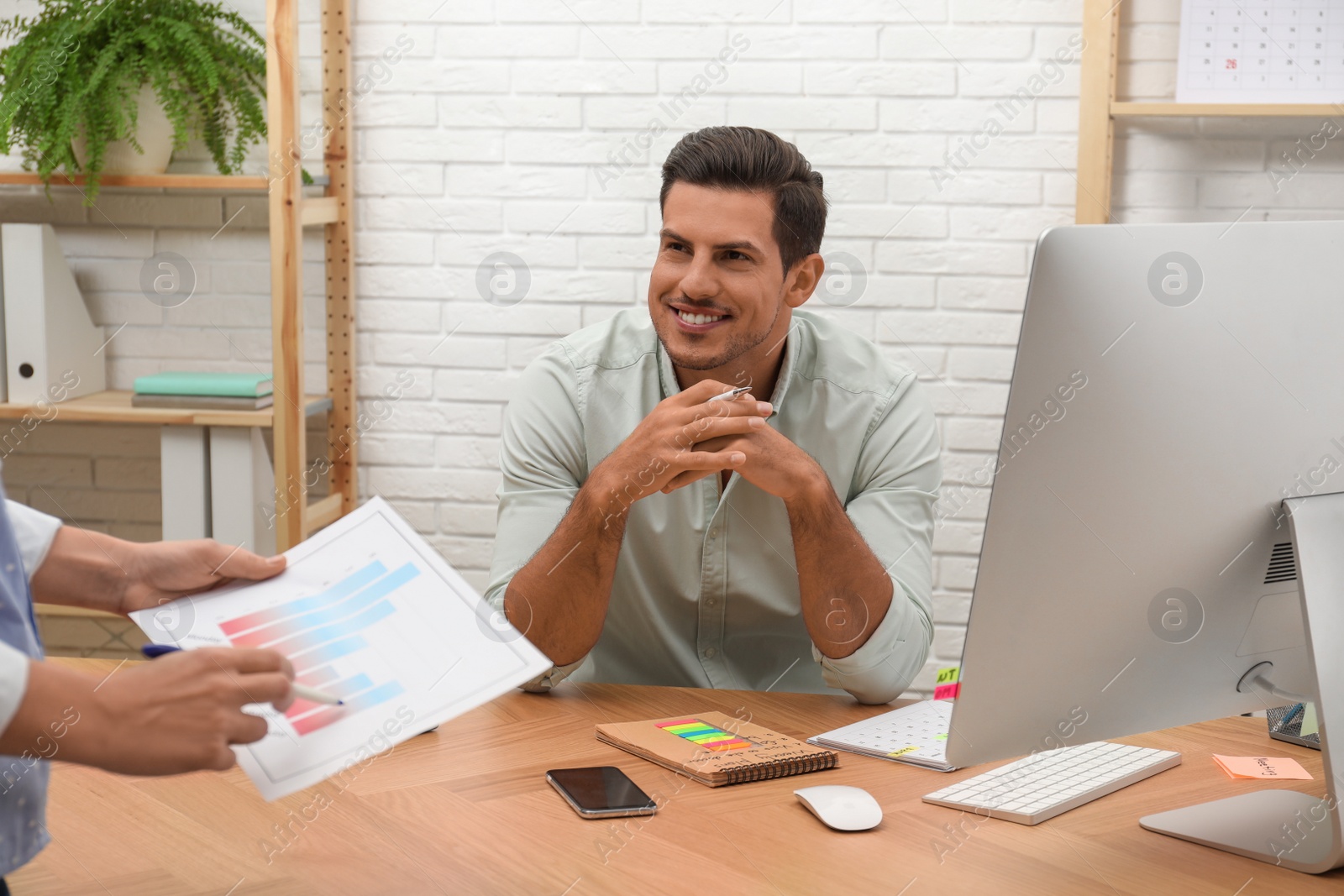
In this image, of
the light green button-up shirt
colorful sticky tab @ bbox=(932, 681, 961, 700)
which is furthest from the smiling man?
colorful sticky tab @ bbox=(932, 681, 961, 700)

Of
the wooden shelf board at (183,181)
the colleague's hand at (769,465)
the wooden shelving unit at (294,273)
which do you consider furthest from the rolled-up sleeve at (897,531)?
the wooden shelf board at (183,181)

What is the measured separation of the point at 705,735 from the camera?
1175 mm

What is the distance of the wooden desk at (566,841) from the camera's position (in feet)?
2.91

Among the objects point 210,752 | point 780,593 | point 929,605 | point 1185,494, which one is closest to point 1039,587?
point 1185,494

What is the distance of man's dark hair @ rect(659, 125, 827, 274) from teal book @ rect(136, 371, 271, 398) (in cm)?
106

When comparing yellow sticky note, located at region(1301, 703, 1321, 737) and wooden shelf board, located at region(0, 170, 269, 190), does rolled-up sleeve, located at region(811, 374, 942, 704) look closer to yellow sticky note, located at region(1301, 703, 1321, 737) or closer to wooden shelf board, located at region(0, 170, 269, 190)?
yellow sticky note, located at region(1301, 703, 1321, 737)

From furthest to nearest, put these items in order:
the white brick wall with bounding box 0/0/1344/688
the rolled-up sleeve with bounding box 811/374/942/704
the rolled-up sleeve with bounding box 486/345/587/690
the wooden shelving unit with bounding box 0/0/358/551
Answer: the white brick wall with bounding box 0/0/1344/688, the wooden shelving unit with bounding box 0/0/358/551, the rolled-up sleeve with bounding box 486/345/587/690, the rolled-up sleeve with bounding box 811/374/942/704

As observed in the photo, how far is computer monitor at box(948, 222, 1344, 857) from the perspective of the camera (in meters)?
0.80

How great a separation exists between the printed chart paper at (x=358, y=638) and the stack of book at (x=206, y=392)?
145 centimetres

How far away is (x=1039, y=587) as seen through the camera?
84 cm

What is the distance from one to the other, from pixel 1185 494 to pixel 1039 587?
13 cm

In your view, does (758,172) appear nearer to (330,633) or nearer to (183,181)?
(330,633)

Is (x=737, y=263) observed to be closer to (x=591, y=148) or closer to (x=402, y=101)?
(x=591, y=148)

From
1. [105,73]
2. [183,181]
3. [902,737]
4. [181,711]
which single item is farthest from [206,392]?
[181,711]
